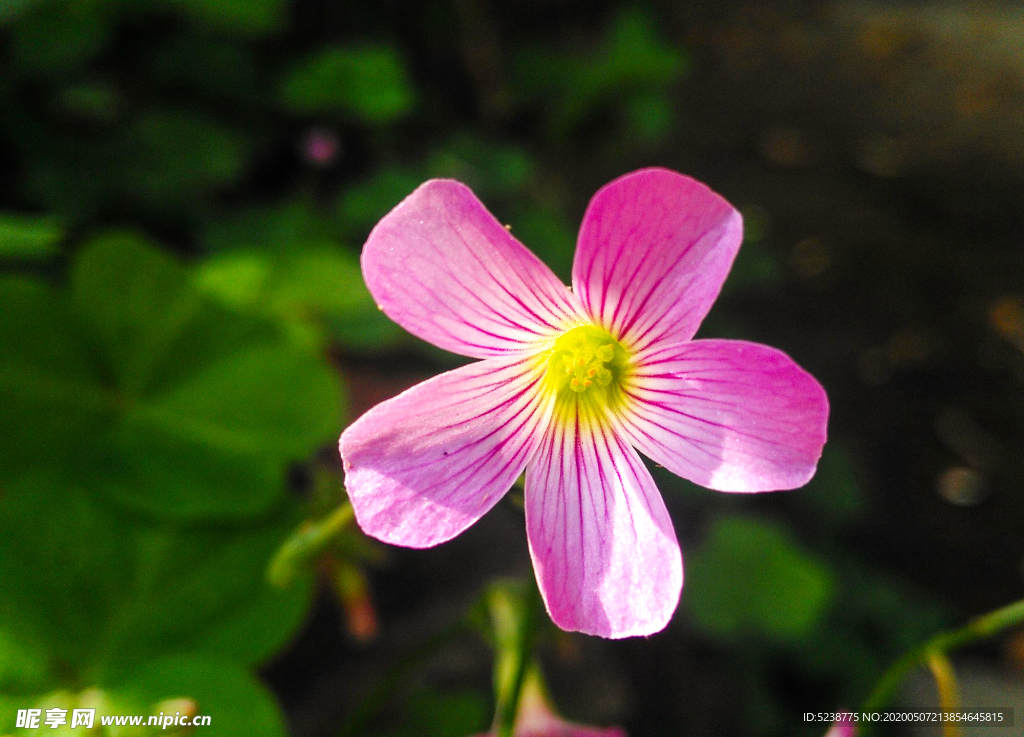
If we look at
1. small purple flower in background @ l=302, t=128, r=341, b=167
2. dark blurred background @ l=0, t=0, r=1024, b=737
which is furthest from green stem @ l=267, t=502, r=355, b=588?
small purple flower in background @ l=302, t=128, r=341, b=167

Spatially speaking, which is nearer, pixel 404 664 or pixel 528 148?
pixel 404 664

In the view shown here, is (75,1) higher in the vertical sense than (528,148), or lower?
higher

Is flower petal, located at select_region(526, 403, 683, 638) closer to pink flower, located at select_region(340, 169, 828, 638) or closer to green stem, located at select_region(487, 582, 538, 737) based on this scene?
pink flower, located at select_region(340, 169, 828, 638)

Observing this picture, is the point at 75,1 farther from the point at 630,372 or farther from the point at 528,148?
the point at 528,148

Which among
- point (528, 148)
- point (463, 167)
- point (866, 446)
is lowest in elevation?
point (866, 446)

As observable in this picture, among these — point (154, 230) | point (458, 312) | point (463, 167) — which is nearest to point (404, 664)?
point (458, 312)

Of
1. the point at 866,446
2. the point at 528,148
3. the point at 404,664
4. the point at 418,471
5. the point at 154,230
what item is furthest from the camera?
the point at 528,148
